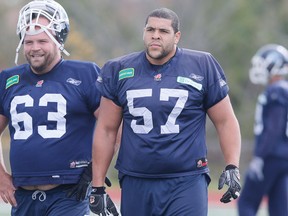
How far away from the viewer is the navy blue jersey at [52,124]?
6098 millimetres

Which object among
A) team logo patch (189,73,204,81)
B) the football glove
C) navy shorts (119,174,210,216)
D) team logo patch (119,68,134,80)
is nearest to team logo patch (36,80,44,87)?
team logo patch (119,68,134,80)

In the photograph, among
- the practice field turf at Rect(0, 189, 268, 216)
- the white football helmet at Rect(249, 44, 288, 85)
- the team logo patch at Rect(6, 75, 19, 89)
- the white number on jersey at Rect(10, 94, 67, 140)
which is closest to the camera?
the white number on jersey at Rect(10, 94, 67, 140)

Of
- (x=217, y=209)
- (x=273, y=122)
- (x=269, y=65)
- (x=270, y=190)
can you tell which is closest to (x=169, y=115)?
(x=273, y=122)

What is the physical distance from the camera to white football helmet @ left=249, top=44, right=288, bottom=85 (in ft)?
26.6

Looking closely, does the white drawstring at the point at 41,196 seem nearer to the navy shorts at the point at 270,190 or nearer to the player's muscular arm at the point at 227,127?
the player's muscular arm at the point at 227,127

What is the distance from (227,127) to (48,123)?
3.79ft

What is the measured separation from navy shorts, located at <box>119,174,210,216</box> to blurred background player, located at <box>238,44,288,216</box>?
2.09 meters

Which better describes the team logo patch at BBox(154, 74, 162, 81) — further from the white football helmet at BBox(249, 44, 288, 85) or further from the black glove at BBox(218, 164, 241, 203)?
the white football helmet at BBox(249, 44, 288, 85)

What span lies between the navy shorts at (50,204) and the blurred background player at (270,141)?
2306mm

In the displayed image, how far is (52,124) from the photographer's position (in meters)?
6.09

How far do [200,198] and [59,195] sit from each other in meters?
0.94

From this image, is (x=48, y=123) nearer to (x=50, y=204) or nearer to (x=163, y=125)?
(x=50, y=204)

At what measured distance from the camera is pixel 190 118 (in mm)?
5859

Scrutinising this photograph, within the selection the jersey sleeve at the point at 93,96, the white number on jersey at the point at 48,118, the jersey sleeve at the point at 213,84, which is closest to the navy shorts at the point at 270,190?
the jersey sleeve at the point at 213,84
